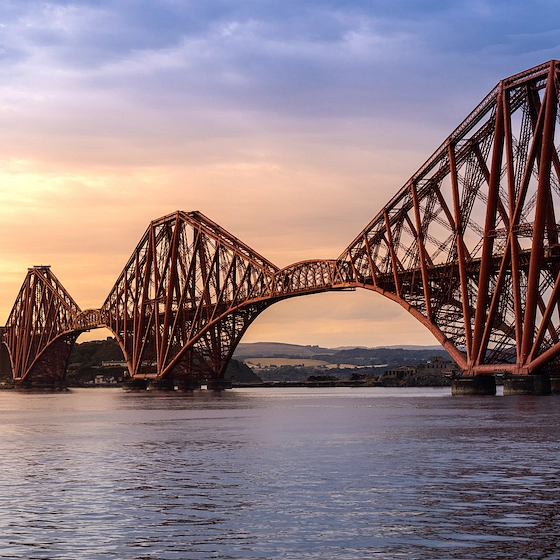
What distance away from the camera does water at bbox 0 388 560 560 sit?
73.2 feet

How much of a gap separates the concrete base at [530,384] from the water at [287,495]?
3483cm

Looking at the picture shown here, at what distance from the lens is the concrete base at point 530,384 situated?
89.3m

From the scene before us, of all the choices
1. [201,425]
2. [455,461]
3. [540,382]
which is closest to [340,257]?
[540,382]

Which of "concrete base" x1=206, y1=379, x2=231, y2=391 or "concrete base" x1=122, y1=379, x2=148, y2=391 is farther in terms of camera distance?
"concrete base" x1=122, y1=379, x2=148, y2=391

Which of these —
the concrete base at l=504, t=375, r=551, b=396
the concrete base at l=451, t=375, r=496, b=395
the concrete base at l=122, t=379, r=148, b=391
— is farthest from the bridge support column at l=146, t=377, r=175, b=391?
the concrete base at l=504, t=375, r=551, b=396

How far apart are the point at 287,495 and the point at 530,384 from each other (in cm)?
6412

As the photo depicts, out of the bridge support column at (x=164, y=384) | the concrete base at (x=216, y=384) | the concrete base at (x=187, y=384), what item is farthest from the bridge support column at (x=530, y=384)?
the bridge support column at (x=164, y=384)

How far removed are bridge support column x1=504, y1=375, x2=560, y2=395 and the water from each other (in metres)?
34.8

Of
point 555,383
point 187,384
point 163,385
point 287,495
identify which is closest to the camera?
point 287,495

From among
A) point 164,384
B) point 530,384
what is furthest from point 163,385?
point 530,384

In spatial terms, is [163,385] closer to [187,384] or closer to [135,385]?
[187,384]

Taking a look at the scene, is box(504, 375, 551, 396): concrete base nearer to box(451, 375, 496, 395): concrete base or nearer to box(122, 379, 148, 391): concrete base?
box(451, 375, 496, 395): concrete base

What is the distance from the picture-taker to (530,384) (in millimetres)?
90000

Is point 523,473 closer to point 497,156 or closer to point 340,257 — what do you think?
point 497,156
